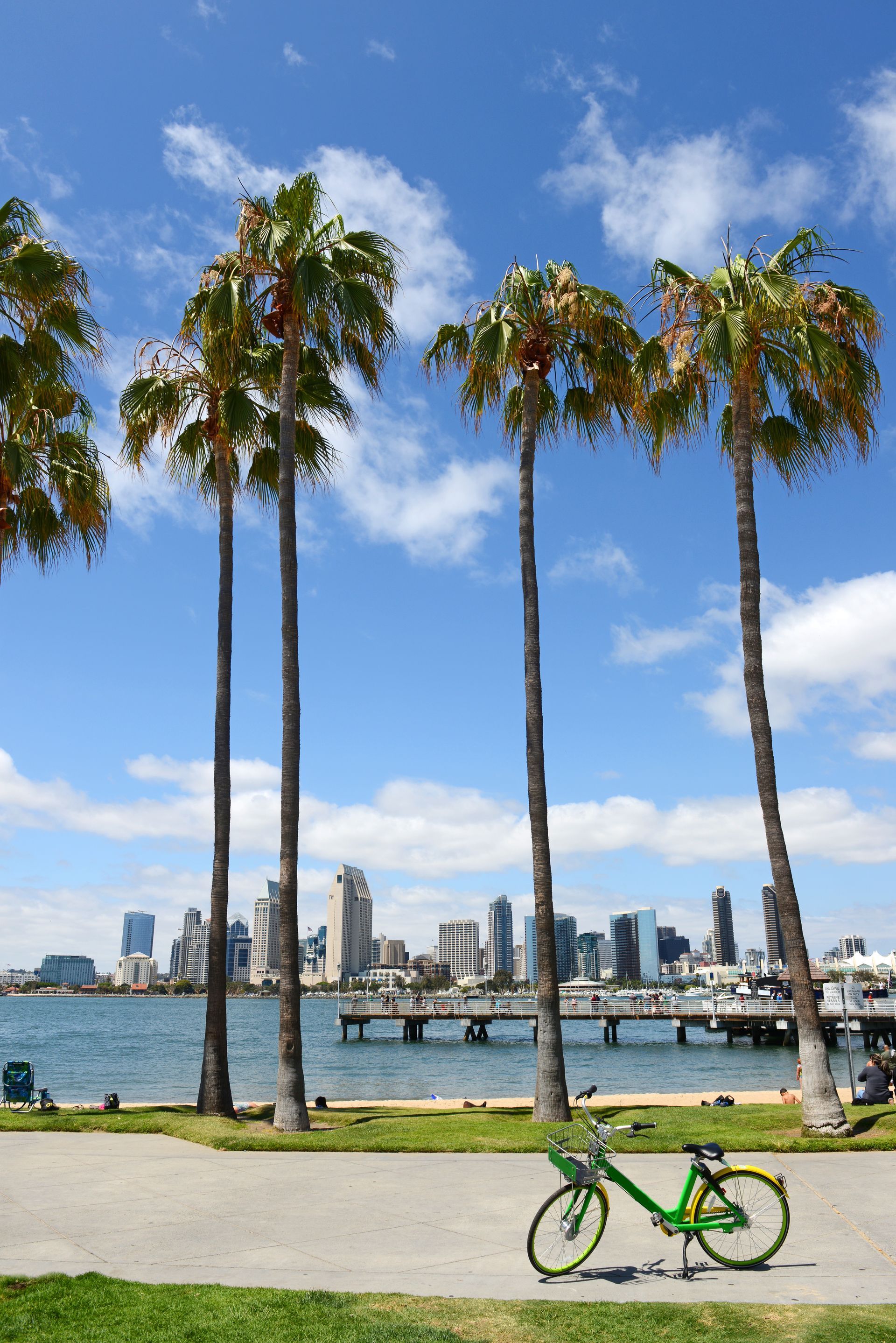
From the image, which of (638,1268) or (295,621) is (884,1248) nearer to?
(638,1268)

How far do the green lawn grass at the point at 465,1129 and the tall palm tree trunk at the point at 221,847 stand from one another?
696 millimetres

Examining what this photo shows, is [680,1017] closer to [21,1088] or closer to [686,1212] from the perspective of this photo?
[21,1088]

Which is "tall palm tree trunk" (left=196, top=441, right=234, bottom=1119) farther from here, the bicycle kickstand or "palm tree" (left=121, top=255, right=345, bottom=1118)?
the bicycle kickstand

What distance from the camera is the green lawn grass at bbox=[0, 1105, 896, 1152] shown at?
13.0 m

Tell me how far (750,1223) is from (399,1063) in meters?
57.8

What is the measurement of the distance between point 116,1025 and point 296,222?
126637 mm

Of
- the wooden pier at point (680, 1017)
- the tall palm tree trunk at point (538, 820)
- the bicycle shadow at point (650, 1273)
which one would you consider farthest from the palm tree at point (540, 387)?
the wooden pier at point (680, 1017)

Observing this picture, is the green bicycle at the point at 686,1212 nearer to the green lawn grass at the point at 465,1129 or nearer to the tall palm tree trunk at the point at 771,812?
the green lawn grass at the point at 465,1129

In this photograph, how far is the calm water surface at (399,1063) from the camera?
1791 inches

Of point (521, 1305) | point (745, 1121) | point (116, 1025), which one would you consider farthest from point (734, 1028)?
point (116, 1025)

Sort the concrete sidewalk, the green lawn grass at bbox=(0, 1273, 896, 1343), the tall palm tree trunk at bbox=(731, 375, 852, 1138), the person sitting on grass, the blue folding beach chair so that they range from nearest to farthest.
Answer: the green lawn grass at bbox=(0, 1273, 896, 1343)
the concrete sidewalk
the tall palm tree trunk at bbox=(731, 375, 852, 1138)
the person sitting on grass
the blue folding beach chair

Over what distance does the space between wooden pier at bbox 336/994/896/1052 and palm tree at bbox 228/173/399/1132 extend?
52.8 m

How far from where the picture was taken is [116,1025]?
410ft

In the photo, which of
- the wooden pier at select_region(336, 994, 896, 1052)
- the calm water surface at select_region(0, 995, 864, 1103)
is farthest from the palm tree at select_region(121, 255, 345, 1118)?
the wooden pier at select_region(336, 994, 896, 1052)
